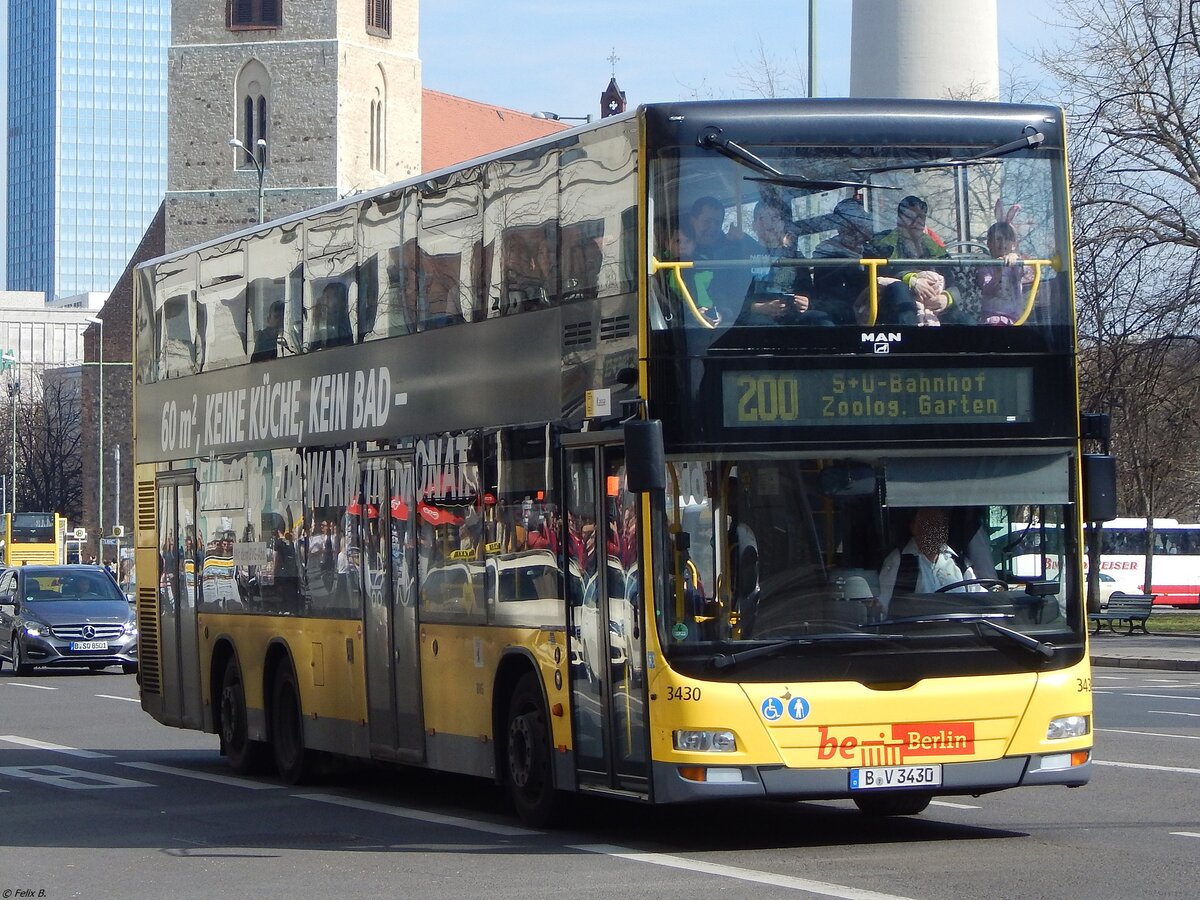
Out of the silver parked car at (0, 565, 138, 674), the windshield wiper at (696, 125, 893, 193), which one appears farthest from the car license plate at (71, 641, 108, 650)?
the windshield wiper at (696, 125, 893, 193)

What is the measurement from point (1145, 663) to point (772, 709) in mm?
22144

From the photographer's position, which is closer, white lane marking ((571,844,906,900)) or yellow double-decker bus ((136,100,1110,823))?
white lane marking ((571,844,906,900))

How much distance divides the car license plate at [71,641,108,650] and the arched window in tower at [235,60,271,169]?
206ft

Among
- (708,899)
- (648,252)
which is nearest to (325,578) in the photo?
(648,252)

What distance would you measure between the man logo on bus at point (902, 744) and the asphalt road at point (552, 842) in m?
0.49

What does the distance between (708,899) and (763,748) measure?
124 centimetres

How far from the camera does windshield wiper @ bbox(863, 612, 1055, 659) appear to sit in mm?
9961

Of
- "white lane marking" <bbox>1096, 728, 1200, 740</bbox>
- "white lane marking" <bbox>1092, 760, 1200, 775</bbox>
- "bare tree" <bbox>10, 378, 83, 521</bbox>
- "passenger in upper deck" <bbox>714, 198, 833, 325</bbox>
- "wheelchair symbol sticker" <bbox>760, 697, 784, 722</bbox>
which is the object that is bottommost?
"white lane marking" <bbox>1096, 728, 1200, 740</bbox>

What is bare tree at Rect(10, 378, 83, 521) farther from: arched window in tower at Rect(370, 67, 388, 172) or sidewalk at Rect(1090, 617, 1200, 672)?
sidewalk at Rect(1090, 617, 1200, 672)

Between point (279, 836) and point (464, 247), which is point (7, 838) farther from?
point (464, 247)

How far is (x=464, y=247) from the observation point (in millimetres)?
12242

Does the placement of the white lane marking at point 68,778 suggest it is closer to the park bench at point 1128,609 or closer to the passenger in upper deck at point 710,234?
the passenger in upper deck at point 710,234

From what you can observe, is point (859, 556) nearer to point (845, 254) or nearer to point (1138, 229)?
point (845, 254)

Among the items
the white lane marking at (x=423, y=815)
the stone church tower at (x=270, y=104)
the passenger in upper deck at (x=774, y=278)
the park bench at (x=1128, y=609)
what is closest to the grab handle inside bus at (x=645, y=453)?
the passenger in upper deck at (x=774, y=278)
